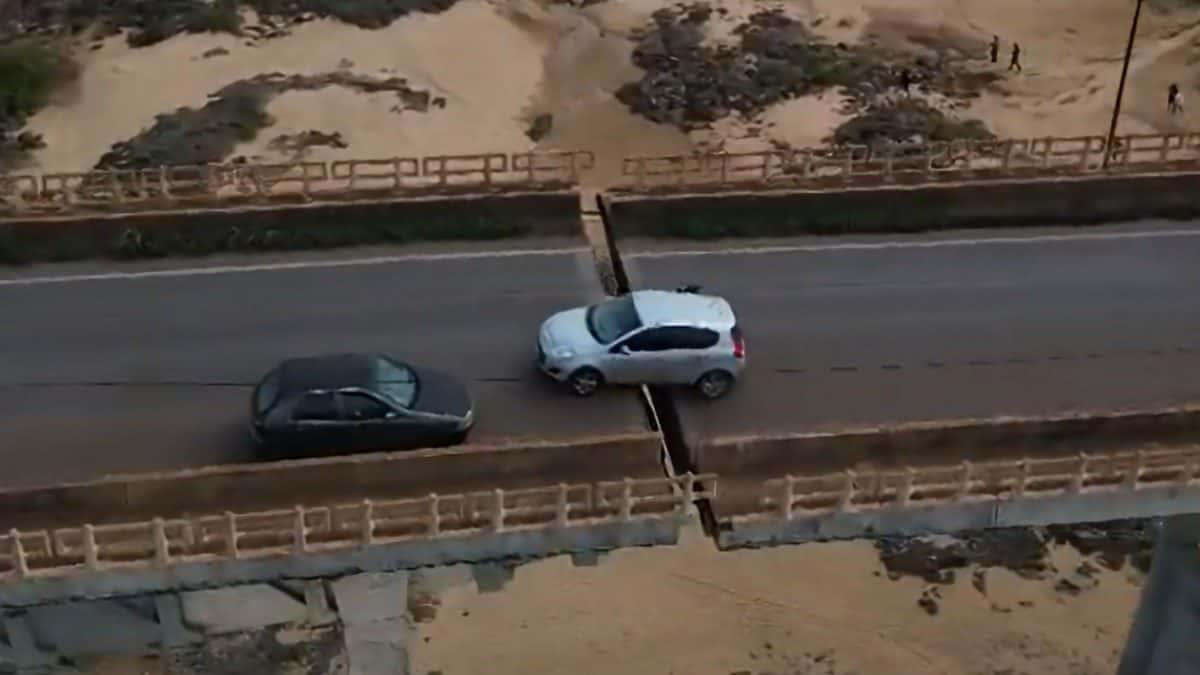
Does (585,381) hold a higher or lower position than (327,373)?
lower

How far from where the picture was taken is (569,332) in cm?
2597

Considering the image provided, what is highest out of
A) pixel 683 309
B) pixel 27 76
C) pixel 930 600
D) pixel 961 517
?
pixel 683 309

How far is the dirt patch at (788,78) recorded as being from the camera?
56.6 m

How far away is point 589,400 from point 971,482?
6477 millimetres

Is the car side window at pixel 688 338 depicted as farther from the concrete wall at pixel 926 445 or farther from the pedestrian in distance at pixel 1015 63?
the pedestrian in distance at pixel 1015 63

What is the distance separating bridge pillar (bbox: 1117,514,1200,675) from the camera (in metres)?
26.7

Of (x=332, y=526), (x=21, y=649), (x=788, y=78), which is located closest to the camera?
(x=332, y=526)

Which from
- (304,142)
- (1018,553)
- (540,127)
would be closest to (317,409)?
(1018,553)

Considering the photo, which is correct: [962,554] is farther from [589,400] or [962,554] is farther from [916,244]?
[589,400]

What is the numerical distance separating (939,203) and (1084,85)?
1293 inches

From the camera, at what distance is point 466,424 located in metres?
24.2

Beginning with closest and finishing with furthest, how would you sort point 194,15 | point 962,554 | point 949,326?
point 949,326
point 962,554
point 194,15

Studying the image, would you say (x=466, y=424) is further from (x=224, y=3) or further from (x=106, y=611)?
(x=224, y=3)

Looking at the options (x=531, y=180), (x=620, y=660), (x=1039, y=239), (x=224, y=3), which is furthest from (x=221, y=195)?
(x=224, y=3)
